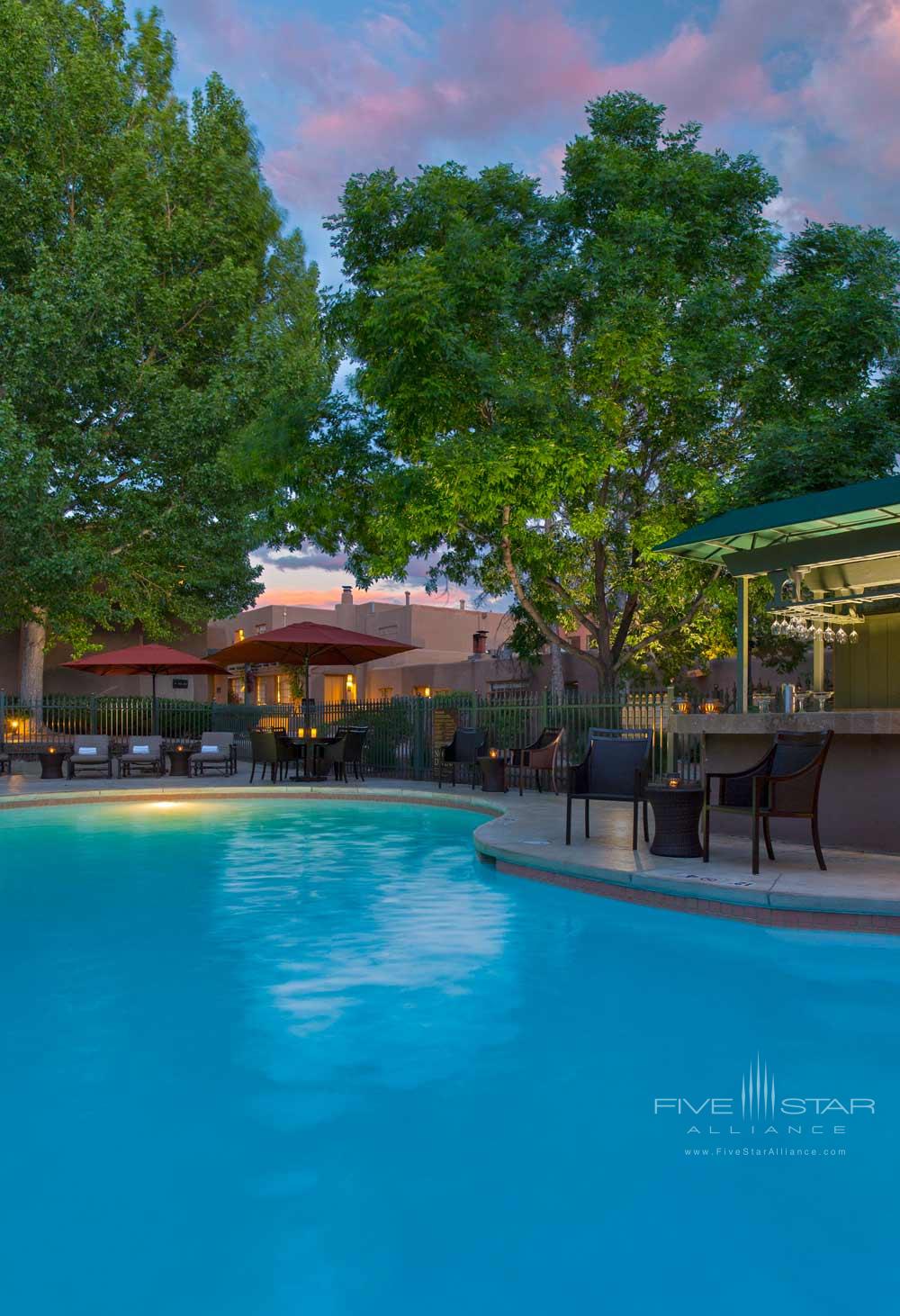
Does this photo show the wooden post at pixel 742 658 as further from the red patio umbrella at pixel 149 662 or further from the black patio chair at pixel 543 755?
the red patio umbrella at pixel 149 662

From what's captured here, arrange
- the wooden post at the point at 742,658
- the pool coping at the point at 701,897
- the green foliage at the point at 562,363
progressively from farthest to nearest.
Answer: the green foliage at the point at 562,363, the wooden post at the point at 742,658, the pool coping at the point at 701,897

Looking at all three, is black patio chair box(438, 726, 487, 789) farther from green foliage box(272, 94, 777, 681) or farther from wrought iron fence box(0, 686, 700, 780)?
green foliage box(272, 94, 777, 681)

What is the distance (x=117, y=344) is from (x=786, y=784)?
2311 cm

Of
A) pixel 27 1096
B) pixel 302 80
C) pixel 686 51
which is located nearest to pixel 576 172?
pixel 686 51

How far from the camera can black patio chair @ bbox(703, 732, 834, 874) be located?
6852mm

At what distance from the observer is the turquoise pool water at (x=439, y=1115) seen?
2.74m

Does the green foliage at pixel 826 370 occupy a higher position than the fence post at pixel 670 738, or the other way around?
the green foliage at pixel 826 370

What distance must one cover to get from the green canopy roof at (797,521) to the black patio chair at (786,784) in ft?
7.20

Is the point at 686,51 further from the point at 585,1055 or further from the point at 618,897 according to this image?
the point at 585,1055

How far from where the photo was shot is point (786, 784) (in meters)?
7.07

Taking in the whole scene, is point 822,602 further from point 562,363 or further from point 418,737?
point 418,737

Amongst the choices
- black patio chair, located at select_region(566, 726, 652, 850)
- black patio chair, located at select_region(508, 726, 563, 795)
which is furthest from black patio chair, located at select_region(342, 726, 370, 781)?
black patio chair, located at select_region(566, 726, 652, 850)

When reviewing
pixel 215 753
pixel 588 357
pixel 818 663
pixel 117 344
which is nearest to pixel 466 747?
pixel 818 663

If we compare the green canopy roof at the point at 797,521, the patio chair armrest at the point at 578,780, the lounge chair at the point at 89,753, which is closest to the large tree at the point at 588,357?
the green canopy roof at the point at 797,521
